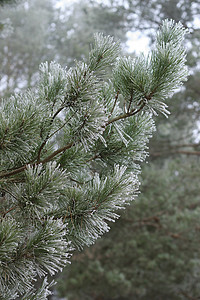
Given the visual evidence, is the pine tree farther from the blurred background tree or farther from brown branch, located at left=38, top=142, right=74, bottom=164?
the blurred background tree

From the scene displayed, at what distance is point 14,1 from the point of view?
3025 millimetres

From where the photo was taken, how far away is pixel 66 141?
116 cm

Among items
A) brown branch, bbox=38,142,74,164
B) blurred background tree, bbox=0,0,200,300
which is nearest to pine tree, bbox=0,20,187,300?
brown branch, bbox=38,142,74,164

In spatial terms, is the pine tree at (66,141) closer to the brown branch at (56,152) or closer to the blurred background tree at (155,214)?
the brown branch at (56,152)

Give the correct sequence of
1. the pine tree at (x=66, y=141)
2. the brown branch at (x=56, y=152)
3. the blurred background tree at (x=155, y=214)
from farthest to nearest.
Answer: the blurred background tree at (x=155, y=214)
the brown branch at (x=56, y=152)
the pine tree at (x=66, y=141)

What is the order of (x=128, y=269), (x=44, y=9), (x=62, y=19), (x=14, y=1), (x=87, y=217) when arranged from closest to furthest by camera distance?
(x=87, y=217) → (x=14, y=1) → (x=128, y=269) → (x=62, y=19) → (x=44, y=9)

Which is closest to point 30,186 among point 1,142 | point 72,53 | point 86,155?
point 1,142

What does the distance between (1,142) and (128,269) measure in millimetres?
5185

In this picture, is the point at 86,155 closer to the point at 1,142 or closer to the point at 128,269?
the point at 1,142

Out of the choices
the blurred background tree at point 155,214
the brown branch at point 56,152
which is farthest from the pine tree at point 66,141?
the blurred background tree at point 155,214

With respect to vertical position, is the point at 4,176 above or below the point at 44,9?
below

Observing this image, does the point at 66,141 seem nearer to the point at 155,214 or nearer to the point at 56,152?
the point at 56,152

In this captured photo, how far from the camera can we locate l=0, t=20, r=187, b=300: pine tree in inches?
37.8

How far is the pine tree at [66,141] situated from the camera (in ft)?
3.15
